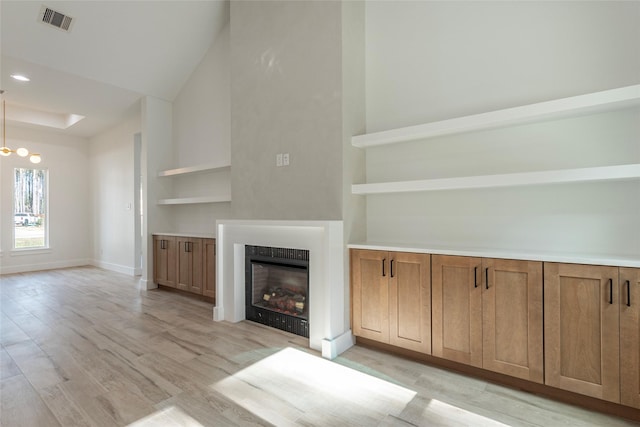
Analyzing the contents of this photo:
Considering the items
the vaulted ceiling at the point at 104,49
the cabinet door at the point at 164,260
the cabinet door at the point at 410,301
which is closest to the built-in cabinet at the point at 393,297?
the cabinet door at the point at 410,301

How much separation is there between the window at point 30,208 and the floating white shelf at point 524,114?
306 inches

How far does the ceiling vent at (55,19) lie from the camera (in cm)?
359

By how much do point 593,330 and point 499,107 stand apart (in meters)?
1.72

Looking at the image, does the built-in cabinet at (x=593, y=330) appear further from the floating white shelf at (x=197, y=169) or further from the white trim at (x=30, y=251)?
the white trim at (x=30, y=251)

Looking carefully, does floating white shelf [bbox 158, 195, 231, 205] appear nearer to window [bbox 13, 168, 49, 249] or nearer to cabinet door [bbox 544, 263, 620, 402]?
cabinet door [bbox 544, 263, 620, 402]

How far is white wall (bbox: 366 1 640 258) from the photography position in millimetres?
2170

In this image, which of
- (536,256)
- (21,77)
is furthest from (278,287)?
(21,77)

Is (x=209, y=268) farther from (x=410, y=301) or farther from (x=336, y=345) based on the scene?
(x=410, y=301)

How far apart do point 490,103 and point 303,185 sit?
1.77 meters

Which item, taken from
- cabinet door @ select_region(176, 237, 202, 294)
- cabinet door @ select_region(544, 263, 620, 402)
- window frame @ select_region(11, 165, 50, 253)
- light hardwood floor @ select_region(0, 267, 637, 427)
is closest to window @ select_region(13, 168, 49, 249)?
window frame @ select_region(11, 165, 50, 253)

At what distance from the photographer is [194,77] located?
16.8ft

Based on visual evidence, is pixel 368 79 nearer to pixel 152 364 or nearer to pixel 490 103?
pixel 490 103

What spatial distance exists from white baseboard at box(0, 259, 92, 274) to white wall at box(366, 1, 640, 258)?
25.1ft

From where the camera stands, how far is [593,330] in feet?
6.17
